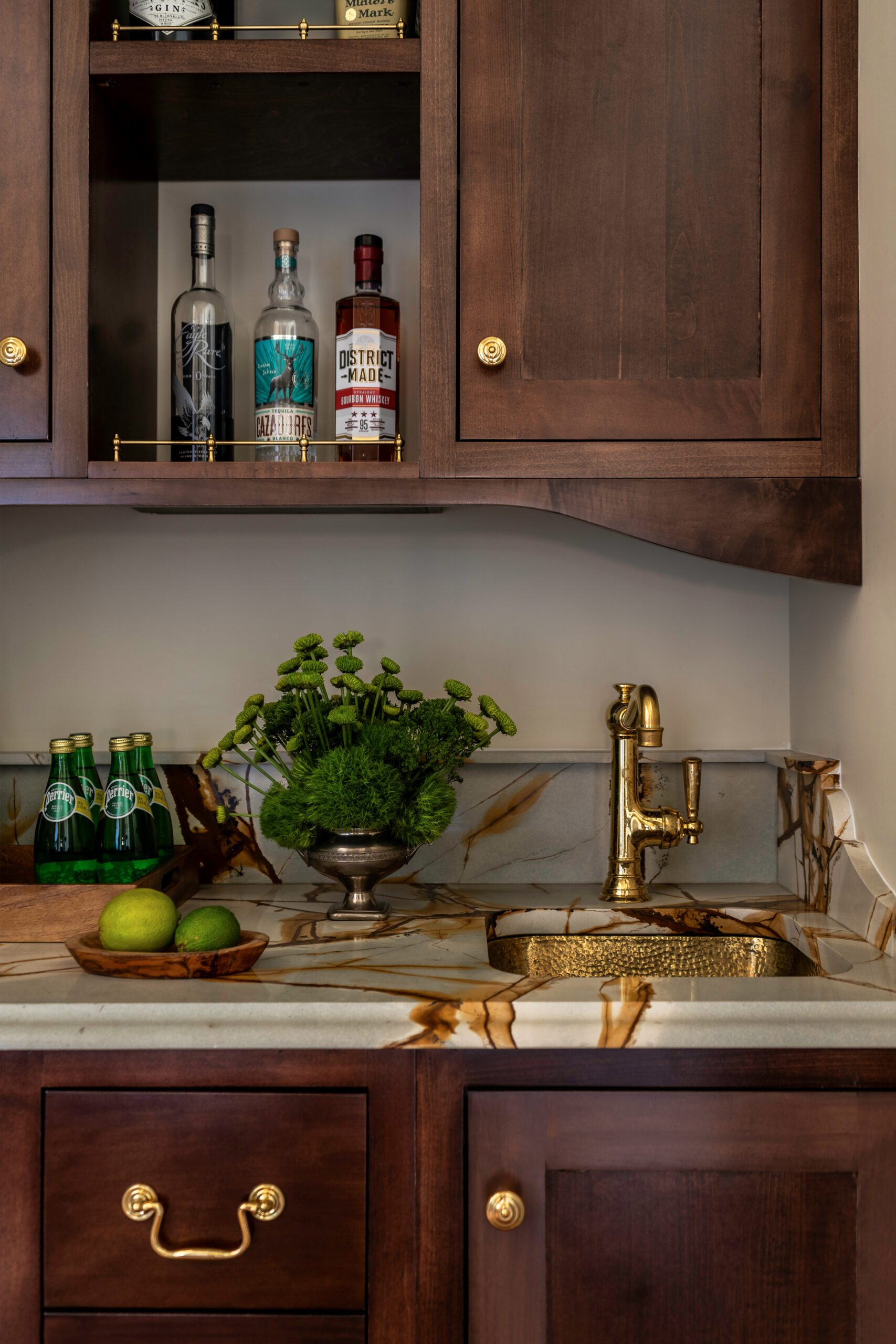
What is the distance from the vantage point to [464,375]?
1.20 meters

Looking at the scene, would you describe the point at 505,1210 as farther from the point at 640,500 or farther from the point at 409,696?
the point at 640,500

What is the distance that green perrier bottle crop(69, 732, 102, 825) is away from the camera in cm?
131

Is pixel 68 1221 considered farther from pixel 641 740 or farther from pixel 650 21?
pixel 650 21

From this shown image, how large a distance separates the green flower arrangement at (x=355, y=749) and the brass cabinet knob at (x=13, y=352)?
455 millimetres

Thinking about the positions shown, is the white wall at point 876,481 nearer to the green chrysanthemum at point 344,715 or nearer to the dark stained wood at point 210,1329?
the green chrysanthemum at point 344,715

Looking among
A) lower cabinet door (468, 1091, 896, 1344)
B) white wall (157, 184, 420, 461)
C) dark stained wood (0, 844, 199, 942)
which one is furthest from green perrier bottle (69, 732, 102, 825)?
lower cabinet door (468, 1091, 896, 1344)

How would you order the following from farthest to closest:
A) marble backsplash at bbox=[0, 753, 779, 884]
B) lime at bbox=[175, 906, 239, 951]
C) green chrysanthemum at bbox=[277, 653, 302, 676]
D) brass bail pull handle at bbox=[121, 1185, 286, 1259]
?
1. marble backsplash at bbox=[0, 753, 779, 884]
2. green chrysanthemum at bbox=[277, 653, 302, 676]
3. lime at bbox=[175, 906, 239, 951]
4. brass bail pull handle at bbox=[121, 1185, 286, 1259]

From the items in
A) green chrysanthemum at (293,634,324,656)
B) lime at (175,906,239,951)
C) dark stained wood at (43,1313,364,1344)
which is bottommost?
dark stained wood at (43,1313,364,1344)

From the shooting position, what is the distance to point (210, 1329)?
93 cm

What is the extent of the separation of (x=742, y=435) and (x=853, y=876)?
530 millimetres

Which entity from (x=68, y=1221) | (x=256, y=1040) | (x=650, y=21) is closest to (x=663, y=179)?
(x=650, y=21)

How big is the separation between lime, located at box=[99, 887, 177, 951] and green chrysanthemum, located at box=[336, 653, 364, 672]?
1.09ft

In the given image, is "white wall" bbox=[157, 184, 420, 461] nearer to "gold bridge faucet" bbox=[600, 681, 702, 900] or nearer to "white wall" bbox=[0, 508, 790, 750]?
"white wall" bbox=[0, 508, 790, 750]

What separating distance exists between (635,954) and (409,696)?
17.2 inches
